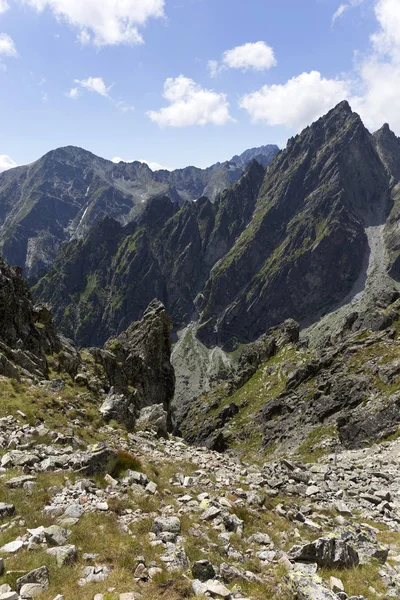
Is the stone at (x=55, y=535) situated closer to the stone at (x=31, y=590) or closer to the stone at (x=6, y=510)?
the stone at (x=6, y=510)

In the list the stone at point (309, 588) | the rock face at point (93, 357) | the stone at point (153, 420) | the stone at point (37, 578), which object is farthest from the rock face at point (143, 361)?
the stone at point (309, 588)

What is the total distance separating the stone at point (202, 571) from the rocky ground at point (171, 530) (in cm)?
3

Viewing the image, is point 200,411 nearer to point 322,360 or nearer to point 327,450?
point 322,360

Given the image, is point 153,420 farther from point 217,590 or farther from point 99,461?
point 217,590

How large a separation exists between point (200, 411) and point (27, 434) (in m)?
133

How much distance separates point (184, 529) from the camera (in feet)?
42.0

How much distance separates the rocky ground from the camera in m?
9.64

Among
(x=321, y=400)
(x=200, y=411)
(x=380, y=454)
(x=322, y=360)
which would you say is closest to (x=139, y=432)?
(x=380, y=454)

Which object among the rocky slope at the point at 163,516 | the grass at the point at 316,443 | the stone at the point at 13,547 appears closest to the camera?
the rocky slope at the point at 163,516

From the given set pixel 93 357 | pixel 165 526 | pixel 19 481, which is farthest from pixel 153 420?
pixel 93 357

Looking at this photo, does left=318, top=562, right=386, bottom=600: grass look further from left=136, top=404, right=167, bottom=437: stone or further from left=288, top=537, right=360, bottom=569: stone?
left=136, top=404, right=167, bottom=437: stone

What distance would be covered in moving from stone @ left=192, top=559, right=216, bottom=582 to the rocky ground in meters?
0.03

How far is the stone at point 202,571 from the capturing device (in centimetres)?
1029

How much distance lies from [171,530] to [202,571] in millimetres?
2387
